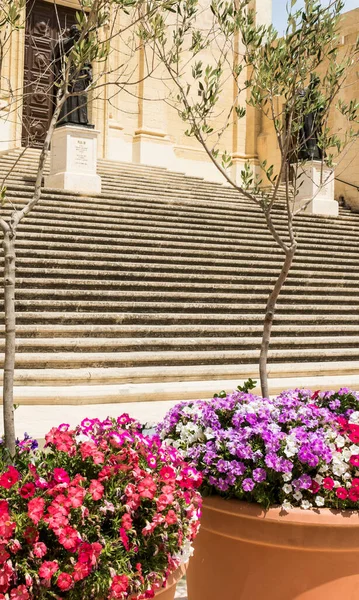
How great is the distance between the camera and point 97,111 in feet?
59.4

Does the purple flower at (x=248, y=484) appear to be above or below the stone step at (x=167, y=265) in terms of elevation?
below

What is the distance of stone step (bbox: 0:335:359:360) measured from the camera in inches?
262

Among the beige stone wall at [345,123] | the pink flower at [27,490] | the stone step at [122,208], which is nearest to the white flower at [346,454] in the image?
the pink flower at [27,490]

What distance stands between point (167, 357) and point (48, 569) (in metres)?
5.35

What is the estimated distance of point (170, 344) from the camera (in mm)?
7273

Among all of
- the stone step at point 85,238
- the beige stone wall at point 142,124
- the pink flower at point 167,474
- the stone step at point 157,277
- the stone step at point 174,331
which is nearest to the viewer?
the pink flower at point 167,474

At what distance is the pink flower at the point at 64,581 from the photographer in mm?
1669

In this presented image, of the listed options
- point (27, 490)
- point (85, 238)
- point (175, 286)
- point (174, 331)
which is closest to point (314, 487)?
point (27, 490)

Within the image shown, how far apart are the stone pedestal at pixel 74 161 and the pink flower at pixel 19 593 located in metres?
10.2

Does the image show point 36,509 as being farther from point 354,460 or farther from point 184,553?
point 354,460

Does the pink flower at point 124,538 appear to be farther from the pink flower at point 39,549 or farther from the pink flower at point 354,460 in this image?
the pink flower at point 354,460

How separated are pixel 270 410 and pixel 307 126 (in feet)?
40.3

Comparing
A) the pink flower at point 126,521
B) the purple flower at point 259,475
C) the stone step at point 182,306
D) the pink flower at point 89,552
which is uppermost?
the stone step at point 182,306

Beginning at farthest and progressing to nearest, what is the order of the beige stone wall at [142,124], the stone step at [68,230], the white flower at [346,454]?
1. the beige stone wall at [142,124]
2. the stone step at [68,230]
3. the white flower at [346,454]
